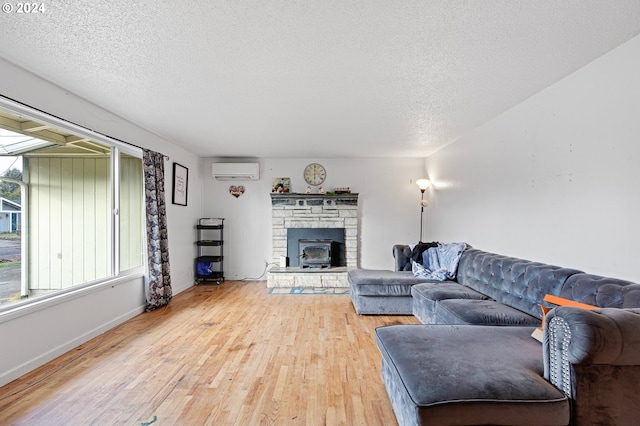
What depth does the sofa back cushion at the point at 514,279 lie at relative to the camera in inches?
90.4

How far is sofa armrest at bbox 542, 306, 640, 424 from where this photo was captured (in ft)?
4.22

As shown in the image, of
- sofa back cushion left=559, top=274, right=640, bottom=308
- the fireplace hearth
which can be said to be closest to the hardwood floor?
sofa back cushion left=559, top=274, right=640, bottom=308

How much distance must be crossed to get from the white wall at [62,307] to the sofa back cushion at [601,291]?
13.2 feet

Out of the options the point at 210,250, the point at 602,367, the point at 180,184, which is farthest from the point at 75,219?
the point at 602,367

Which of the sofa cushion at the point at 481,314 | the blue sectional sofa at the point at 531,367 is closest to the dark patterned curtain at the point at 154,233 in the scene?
the blue sectional sofa at the point at 531,367

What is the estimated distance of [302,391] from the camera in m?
2.10

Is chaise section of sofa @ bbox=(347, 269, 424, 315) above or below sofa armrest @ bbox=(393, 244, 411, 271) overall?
below

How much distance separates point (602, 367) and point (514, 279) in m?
1.43

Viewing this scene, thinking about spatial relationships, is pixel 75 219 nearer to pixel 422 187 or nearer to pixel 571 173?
pixel 571 173

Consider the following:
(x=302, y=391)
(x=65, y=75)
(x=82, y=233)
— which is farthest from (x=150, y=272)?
(x=302, y=391)

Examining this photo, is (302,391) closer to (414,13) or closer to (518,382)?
(518,382)

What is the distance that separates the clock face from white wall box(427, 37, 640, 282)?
111 inches

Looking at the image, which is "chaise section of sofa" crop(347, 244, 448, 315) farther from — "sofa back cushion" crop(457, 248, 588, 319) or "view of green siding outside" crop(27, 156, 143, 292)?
"view of green siding outside" crop(27, 156, 143, 292)

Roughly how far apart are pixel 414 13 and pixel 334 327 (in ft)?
9.62
